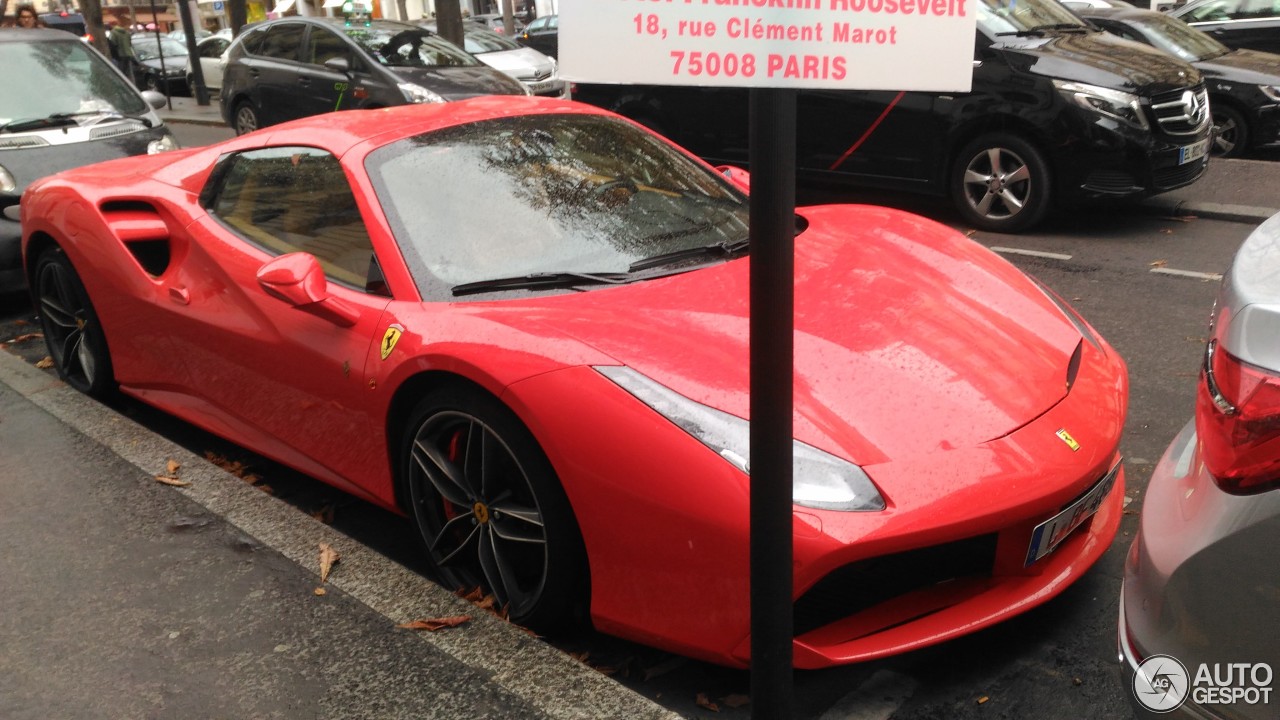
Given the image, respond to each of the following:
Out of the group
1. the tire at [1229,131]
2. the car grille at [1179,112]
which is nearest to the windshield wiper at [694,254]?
the car grille at [1179,112]

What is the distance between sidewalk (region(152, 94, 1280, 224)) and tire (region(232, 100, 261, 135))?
963 centimetres

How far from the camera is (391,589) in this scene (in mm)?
2916

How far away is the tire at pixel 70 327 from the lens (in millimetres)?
4582

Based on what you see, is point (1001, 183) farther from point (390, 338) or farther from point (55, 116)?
point (55, 116)

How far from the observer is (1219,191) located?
799cm

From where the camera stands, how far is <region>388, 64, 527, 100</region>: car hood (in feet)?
36.3

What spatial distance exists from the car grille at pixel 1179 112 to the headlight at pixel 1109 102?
0.14 metres

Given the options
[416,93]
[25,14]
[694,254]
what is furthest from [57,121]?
[25,14]

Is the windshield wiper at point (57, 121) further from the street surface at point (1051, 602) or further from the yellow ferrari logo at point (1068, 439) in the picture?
the yellow ferrari logo at point (1068, 439)

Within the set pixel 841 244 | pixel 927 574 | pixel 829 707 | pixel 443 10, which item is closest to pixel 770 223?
pixel 927 574

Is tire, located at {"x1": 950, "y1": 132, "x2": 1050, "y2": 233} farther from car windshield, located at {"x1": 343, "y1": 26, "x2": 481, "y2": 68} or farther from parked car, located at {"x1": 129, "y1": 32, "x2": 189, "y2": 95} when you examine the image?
parked car, located at {"x1": 129, "y1": 32, "x2": 189, "y2": 95}

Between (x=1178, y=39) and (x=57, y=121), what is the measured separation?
8962mm

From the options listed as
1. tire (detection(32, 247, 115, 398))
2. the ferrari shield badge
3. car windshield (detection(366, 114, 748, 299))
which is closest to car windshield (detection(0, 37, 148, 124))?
tire (detection(32, 247, 115, 398))

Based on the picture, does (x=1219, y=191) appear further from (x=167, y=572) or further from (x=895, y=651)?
(x=167, y=572)
